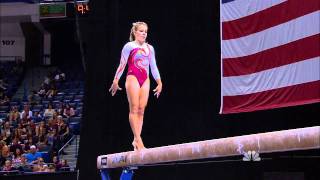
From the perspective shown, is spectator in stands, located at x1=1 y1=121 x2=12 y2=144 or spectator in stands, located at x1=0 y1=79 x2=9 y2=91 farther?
spectator in stands, located at x1=0 y1=79 x2=9 y2=91

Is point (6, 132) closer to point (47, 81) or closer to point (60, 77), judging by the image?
point (47, 81)

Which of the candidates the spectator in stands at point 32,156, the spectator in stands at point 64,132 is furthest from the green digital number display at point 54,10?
the spectator in stands at point 32,156

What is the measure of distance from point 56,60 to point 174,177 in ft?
50.8

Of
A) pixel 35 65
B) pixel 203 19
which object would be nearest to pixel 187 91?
pixel 203 19

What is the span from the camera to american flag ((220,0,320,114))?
616cm

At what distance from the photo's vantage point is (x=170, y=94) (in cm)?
793

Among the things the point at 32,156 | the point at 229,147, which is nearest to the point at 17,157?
the point at 32,156

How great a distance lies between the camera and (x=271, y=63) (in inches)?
261

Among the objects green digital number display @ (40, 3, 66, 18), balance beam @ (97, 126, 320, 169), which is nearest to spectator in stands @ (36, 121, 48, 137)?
green digital number display @ (40, 3, 66, 18)

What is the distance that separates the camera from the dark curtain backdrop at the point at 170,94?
24.4ft

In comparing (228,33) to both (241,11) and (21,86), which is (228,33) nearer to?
(241,11)

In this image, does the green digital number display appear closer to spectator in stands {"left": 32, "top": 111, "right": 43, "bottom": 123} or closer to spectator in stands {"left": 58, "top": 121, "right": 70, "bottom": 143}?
spectator in stands {"left": 32, "top": 111, "right": 43, "bottom": 123}

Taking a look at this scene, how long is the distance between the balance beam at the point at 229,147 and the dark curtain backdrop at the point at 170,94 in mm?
2248

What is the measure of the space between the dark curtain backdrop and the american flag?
1.38 ft
